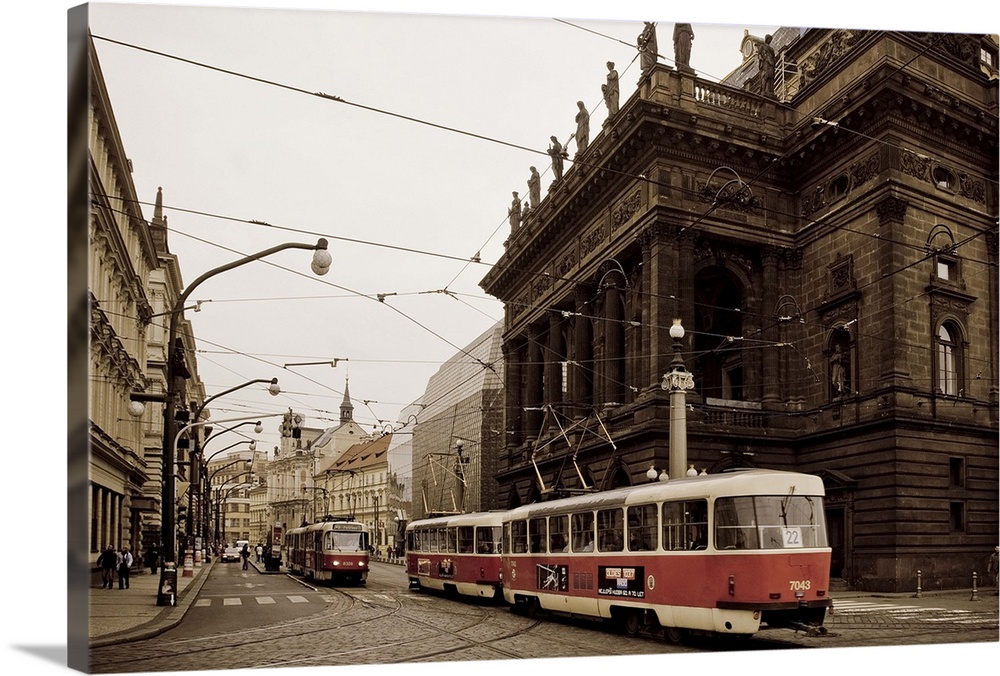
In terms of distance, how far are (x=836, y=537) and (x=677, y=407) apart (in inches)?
176

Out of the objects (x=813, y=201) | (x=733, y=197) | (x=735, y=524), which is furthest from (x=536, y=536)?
(x=813, y=201)

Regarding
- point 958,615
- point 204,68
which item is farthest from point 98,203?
point 958,615

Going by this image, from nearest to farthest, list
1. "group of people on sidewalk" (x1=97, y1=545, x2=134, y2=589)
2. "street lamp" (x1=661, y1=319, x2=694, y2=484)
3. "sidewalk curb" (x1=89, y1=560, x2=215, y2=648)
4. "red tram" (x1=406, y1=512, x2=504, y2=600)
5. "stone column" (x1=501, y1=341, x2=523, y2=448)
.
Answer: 1. "sidewalk curb" (x1=89, y1=560, x2=215, y2=648)
2. "group of people on sidewalk" (x1=97, y1=545, x2=134, y2=589)
3. "street lamp" (x1=661, y1=319, x2=694, y2=484)
4. "stone column" (x1=501, y1=341, x2=523, y2=448)
5. "red tram" (x1=406, y1=512, x2=504, y2=600)

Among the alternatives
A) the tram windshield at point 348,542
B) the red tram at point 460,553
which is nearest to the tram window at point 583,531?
the red tram at point 460,553

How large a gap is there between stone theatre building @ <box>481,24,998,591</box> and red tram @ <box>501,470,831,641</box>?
2967mm

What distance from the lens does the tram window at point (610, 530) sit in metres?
18.7

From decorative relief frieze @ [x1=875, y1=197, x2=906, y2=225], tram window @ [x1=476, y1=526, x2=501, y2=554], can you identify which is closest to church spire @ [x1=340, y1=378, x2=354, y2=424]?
tram window @ [x1=476, y1=526, x2=501, y2=554]

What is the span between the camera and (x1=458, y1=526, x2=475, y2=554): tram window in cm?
2750

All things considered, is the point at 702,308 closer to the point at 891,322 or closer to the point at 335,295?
the point at 891,322

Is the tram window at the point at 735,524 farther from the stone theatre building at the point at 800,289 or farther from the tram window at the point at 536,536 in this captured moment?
the tram window at the point at 536,536

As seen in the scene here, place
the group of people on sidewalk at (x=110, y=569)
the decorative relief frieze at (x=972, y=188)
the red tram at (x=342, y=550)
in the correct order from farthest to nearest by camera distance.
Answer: the red tram at (x=342, y=550) → the decorative relief frieze at (x=972, y=188) → the group of people on sidewalk at (x=110, y=569)

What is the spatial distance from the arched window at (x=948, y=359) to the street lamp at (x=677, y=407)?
15.4 feet

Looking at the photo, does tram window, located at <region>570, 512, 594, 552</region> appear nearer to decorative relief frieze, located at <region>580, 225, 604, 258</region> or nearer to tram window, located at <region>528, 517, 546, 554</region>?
tram window, located at <region>528, 517, 546, 554</region>

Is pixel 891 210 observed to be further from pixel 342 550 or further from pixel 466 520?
pixel 342 550
